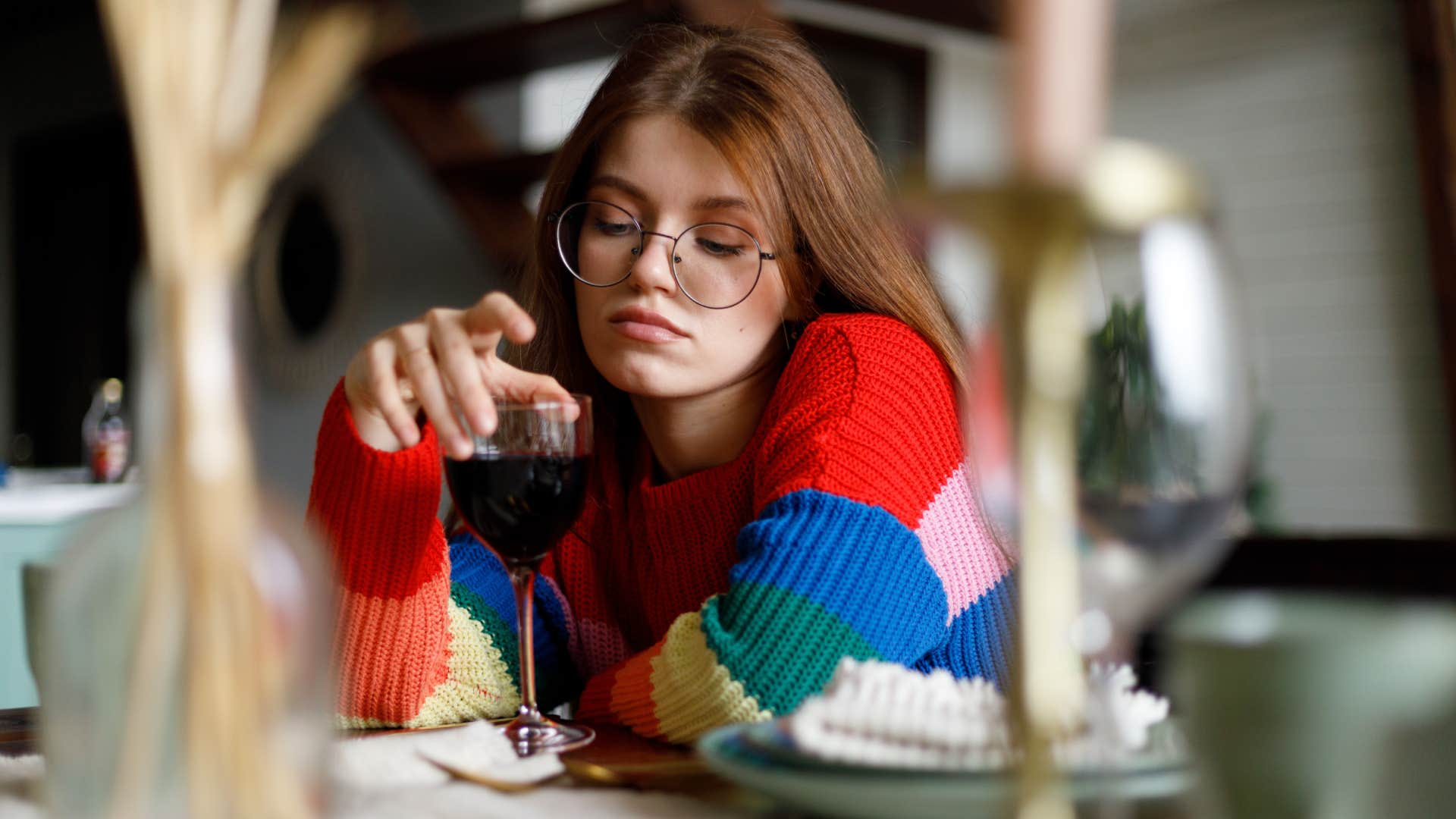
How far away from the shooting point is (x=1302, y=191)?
4.38 metres

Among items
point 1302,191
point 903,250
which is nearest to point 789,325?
point 903,250

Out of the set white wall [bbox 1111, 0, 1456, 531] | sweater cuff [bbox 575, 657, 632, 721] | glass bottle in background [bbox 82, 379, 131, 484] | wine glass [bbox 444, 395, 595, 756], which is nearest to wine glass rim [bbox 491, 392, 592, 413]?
wine glass [bbox 444, 395, 595, 756]

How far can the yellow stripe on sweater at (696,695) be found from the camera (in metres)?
0.85

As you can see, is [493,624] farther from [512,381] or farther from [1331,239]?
[1331,239]

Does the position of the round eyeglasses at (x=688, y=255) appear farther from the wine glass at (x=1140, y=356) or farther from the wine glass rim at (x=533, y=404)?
the wine glass at (x=1140, y=356)

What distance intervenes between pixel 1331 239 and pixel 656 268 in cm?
366

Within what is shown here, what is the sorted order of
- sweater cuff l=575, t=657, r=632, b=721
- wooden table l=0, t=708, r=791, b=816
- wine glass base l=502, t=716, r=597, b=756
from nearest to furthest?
wooden table l=0, t=708, r=791, b=816 → wine glass base l=502, t=716, r=597, b=756 → sweater cuff l=575, t=657, r=632, b=721

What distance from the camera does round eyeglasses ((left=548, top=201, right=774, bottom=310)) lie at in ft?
4.22

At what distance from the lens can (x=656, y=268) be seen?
126cm

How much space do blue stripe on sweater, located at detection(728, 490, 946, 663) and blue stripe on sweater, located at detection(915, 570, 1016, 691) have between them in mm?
175

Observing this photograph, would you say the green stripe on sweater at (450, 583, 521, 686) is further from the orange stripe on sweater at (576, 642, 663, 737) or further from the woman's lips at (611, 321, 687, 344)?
the woman's lips at (611, 321, 687, 344)

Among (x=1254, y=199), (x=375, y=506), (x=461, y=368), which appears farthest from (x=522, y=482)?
(x=1254, y=199)

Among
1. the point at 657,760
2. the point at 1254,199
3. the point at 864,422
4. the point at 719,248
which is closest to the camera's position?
the point at 657,760

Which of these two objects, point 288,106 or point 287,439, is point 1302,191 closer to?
Result: point 287,439
